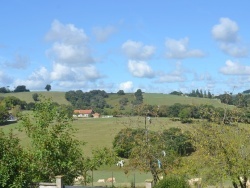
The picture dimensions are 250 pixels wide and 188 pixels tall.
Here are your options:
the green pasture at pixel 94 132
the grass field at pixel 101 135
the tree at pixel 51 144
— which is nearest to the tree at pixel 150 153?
the grass field at pixel 101 135

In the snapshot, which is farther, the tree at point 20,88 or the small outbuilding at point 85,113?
the tree at point 20,88

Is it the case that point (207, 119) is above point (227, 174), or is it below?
above

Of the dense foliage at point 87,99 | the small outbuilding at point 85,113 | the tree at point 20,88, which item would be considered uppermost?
the tree at point 20,88

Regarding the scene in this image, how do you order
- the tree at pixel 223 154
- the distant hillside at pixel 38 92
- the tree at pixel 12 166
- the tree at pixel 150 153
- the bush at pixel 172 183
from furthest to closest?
the distant hillside at pixel 38 92, the tree at pixel 150 153, the bush at pixel 172 183, the tree at pixel 223 154, the tree at pixel 12 166

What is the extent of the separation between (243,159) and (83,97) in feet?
412

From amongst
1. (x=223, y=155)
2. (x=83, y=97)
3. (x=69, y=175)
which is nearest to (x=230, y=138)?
(x=223, y=155)

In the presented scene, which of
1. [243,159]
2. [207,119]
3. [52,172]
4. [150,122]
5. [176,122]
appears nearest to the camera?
[243,159]

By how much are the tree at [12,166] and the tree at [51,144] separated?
1.53 m

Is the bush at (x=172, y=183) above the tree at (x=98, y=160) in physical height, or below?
below

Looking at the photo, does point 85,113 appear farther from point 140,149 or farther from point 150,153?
point 150,153

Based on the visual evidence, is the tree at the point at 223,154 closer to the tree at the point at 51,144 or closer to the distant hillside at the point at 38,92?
the tree at the point at 51,144

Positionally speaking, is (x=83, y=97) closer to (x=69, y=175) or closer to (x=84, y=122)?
(x=84, y=122)

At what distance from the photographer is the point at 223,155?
2489 centimetres

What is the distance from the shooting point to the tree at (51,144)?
28.1 m
